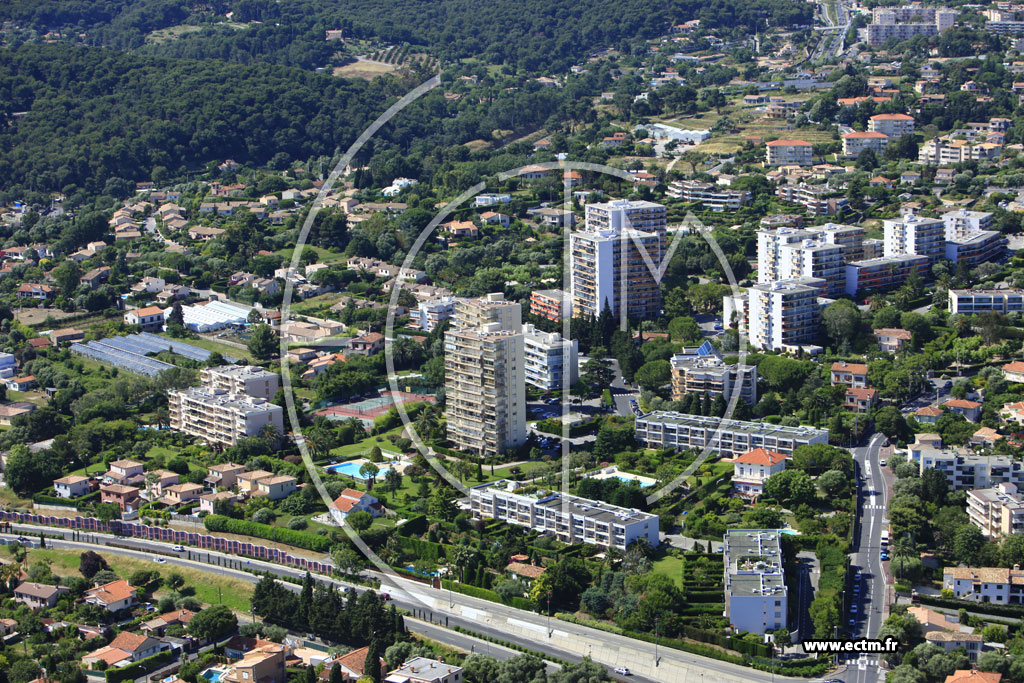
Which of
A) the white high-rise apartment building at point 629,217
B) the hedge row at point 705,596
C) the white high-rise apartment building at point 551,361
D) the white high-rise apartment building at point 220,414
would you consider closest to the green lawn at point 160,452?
the white high-rise apartment building at point 220,414

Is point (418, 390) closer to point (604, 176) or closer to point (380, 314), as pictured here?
→ point (380, 314)

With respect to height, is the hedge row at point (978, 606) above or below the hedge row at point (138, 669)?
above

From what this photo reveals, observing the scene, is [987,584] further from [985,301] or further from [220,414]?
[220,414]

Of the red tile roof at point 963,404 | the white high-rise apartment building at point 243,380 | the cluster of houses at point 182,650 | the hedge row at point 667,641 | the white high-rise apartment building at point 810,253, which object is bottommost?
the cluster of houses at point 182,650

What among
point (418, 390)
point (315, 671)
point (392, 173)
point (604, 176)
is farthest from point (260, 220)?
point (315, 671)

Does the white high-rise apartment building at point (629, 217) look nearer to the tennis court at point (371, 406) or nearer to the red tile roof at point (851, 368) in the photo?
the tennis court at point (371, 406)

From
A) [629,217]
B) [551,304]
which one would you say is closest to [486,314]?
[551,304]

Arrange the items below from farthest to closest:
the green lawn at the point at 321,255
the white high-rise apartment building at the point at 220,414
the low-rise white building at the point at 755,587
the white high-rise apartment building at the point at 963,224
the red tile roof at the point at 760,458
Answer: the green lawn at the point at 321,255 → the white high-rise apartment building at the point at 963,224 → the white high-rise apartment building at the point at 220,414 → the red tile roof at the point at 760,458 → the low-rise white building at the point at 755,587
